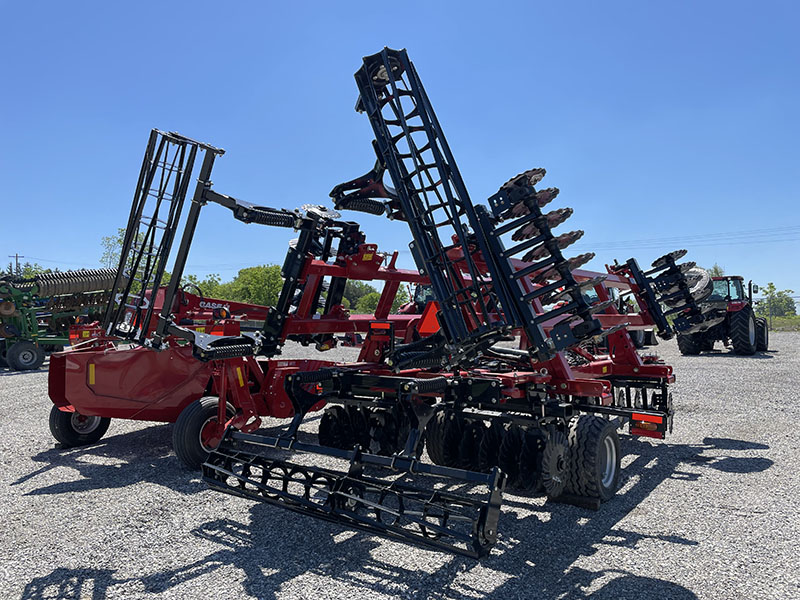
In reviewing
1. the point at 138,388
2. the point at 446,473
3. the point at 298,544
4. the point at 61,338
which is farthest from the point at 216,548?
the point at 61,338

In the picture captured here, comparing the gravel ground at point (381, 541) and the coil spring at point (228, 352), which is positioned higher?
the coil spring at point (228, 352)

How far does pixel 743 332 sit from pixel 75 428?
17946 millimetres

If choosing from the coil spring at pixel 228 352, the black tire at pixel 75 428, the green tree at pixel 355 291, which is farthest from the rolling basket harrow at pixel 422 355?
the green tree at pixel 355 291

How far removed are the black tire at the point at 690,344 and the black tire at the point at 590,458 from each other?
51.7 feet

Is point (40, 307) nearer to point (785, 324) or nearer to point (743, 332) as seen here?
point (743, 332)

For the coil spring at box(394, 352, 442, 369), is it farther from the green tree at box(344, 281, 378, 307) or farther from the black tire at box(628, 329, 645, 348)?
the green tree at box(344, 281, 378, 307)

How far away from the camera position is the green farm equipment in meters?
17.4

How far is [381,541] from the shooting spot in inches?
175

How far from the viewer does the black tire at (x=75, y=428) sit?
7438mm

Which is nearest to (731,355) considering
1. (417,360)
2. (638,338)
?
(638,338)

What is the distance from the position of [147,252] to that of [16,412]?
518 cm

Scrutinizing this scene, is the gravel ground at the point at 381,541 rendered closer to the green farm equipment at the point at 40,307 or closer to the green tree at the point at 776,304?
the green farm equipment at the point at 40,307

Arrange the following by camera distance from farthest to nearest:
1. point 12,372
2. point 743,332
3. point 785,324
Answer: point 785,324, point 743,332, point 12,372

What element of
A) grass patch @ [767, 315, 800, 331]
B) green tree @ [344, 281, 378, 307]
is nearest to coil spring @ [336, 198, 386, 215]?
grass patch @ [767, 315, 800, 331]
